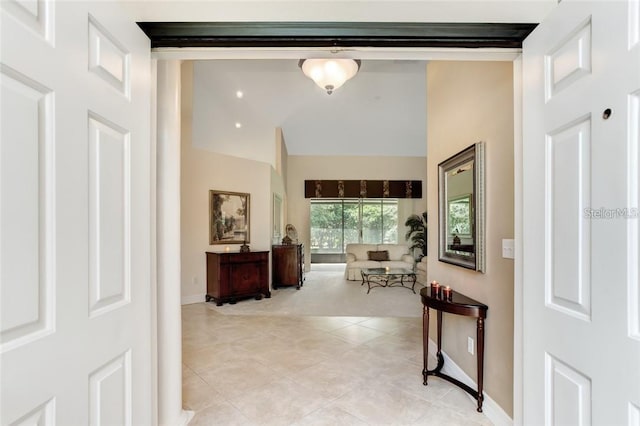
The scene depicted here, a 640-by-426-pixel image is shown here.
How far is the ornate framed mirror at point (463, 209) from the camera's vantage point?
6.97 ft

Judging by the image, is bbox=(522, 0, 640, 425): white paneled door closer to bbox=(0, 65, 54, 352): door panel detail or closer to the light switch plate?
the light switch plate

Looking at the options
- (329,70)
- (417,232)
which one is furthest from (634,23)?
(417,232)

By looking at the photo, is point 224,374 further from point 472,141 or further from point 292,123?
point 292,123

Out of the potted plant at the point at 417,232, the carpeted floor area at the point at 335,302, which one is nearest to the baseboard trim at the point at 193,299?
the carpeted floor area at the point at 335,302

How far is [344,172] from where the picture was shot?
911cm

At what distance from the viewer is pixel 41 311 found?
0.71m

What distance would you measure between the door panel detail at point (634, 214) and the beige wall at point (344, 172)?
325 inches

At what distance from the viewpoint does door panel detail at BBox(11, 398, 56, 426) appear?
2.19 ft

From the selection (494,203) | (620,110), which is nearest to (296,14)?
(620,110)

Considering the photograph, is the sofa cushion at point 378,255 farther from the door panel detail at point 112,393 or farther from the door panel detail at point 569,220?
the door panel detail at point 112,393

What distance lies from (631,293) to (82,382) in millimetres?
1459

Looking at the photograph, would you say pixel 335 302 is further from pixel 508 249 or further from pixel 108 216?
pixel 108 216

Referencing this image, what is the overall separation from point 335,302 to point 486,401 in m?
3.27

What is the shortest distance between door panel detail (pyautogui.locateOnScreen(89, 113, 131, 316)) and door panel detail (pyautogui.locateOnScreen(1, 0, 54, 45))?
22 cm
